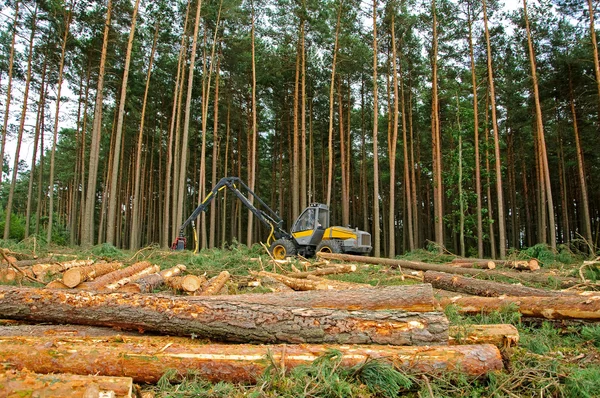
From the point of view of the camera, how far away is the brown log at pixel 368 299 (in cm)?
444

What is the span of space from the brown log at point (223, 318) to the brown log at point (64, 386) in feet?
4.52

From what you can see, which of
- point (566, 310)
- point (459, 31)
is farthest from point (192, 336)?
point (459, 31)

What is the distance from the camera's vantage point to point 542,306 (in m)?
5.05

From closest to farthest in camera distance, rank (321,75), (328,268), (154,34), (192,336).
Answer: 1. (192,336)
2. (328,268)
3. (154,34)
4. (321,75)

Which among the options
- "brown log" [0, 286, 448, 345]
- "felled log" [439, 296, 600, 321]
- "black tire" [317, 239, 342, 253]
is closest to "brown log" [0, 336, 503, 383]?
"brown log" [0, 286, 448, 345]

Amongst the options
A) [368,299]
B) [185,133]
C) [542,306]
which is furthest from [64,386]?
[185,133]

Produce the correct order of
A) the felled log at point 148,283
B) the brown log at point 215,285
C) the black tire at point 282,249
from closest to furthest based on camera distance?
the felled log at point 148,283 < the brown log at point 215,285 < the black tire at point 282,249

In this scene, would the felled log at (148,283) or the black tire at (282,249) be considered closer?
the felled log at (148,283)

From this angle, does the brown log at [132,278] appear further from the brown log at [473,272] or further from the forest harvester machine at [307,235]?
the brown log at [473,272]

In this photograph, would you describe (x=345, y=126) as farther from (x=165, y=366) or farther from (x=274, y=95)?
(x=165, y=366)

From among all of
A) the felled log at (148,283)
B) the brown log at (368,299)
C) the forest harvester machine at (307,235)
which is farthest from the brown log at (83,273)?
the forest harvester machine at (307,235)

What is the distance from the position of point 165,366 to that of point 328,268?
6.87 metres

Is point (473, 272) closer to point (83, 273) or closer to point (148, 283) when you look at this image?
point (148, 283)

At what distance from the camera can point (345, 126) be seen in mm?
28859
